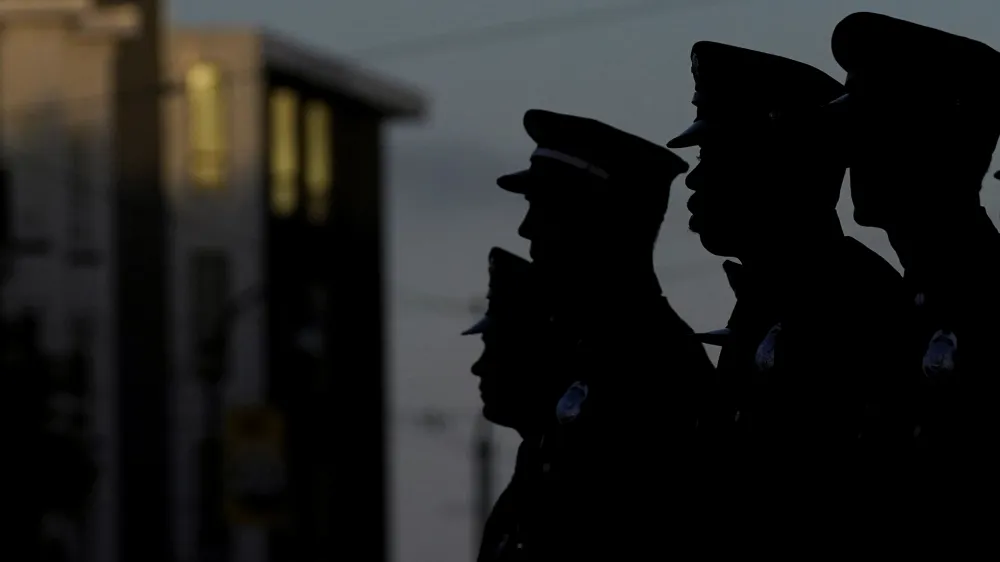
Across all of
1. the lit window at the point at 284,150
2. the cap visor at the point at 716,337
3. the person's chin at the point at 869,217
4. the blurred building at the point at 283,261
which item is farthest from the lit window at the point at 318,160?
the person's chin at the point at 869,217

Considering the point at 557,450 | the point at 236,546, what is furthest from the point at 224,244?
the point at 557,450

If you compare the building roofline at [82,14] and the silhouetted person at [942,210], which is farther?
the building roofline at [82,14]

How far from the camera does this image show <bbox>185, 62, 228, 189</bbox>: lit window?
57094 millimetres

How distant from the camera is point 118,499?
50.2 metres

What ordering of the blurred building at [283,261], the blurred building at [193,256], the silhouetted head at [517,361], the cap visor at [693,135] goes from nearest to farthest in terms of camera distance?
1. the cap visor at [693,135]
2. the silhouetted head at [517,361]
3. the blurred building at [193,256]
4. the blurred building at [283,261]

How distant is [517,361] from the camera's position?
428 inches

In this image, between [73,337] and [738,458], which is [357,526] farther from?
[738,458]

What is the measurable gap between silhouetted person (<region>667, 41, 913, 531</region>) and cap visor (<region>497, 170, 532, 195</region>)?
1.11 metres

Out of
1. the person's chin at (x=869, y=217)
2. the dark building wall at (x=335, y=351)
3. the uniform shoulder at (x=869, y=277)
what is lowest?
the dark building wall at (x=335, y=351)

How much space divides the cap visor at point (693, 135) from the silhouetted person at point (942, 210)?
929 millimetres

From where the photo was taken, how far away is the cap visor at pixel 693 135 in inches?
346

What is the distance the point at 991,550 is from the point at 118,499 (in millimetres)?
43215

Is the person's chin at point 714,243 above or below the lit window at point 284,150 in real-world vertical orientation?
below

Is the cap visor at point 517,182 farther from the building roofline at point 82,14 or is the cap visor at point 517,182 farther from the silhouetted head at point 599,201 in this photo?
the building roofline at point 82,14
